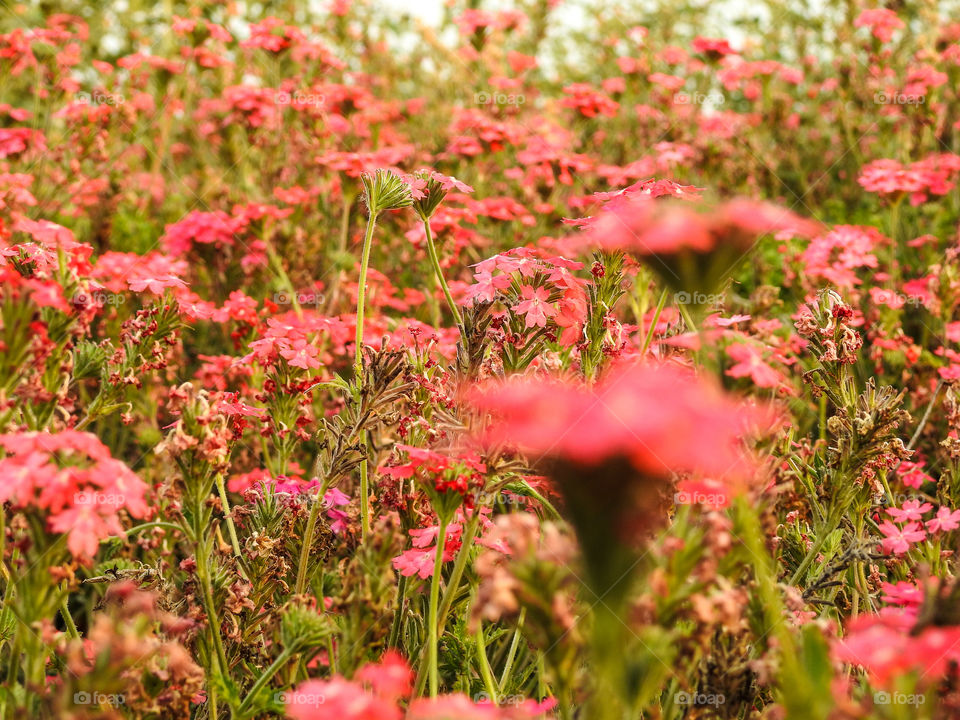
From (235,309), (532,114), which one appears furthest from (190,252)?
(532,114)

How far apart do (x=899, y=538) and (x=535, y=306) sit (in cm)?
118

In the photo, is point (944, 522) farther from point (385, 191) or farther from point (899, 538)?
point (385, 191)

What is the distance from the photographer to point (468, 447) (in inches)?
78.5

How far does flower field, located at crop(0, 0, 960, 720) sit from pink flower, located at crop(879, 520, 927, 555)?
0.05 feet

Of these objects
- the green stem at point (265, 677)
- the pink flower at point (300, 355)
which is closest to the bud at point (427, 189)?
the pink flower at point (300, 355)

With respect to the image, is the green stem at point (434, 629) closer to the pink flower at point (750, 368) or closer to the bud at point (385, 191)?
the pink flower at point (750, 368)

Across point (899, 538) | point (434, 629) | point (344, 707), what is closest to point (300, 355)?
point (434, 629)

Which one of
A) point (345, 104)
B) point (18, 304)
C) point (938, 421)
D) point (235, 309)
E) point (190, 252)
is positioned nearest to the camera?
point (18, 304)

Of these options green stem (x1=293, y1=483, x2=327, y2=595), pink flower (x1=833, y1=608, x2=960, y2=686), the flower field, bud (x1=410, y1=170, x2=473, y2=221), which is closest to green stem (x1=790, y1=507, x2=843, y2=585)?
the flower field

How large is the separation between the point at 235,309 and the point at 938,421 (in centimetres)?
299

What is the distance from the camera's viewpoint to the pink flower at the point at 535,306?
7.49ft

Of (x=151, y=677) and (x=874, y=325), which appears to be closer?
(x=151, y=677)

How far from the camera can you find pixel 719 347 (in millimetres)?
2111

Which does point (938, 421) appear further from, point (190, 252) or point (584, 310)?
point (190, 252)
